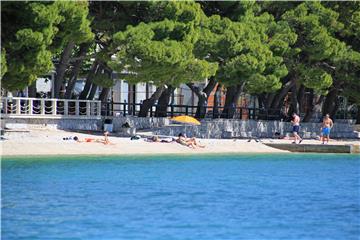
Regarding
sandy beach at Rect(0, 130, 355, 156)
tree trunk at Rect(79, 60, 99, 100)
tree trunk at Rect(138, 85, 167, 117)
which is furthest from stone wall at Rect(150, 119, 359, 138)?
tree trunk at Rect(79, 60, 99, 100)

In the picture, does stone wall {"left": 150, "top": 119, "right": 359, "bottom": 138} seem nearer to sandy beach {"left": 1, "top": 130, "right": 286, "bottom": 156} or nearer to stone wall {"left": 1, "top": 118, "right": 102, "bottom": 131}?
stone wall {"left": 1, "top": 118, "right": 102, "bottom": 131}

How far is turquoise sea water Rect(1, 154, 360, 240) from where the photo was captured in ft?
59.7

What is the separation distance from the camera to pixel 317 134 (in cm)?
5484

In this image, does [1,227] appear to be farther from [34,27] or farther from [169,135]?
[169,135]

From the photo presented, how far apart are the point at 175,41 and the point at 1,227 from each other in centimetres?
2692

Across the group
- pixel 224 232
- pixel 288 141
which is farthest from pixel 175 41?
pixel 224 232

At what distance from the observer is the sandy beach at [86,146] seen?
1439 inches

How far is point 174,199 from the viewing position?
23.2 meters

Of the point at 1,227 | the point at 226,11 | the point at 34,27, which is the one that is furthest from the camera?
the point at 226,11

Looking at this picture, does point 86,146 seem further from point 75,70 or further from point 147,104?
point 147,104

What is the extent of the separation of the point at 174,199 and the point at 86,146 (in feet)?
51.3

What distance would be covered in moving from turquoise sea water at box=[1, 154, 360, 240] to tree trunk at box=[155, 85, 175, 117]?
14344 millimetres

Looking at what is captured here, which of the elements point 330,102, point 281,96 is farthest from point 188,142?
point 330,102

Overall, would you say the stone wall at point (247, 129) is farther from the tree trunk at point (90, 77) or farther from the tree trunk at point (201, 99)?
the tree trunk at point (90, 77)
